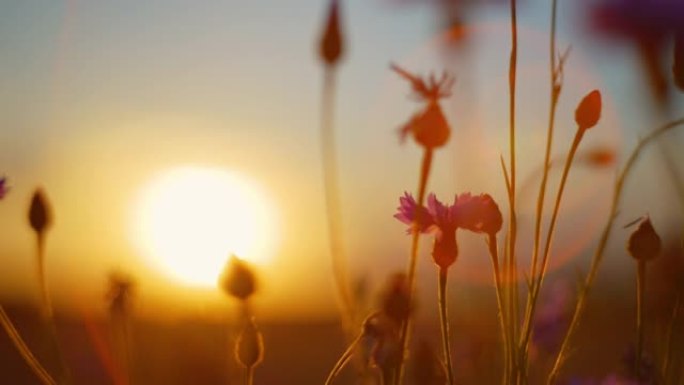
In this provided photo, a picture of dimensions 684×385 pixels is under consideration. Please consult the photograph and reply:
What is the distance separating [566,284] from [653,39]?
48.3 inches

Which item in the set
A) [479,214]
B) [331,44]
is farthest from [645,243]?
[331,44]

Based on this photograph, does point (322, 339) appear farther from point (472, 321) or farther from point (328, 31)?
point (328, 31)

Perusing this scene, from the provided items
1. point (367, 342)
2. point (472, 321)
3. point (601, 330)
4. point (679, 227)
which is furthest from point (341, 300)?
point (601, 330)

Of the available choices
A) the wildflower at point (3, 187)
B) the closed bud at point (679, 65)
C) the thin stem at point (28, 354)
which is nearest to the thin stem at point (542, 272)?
the closed bud at point (679, 65)

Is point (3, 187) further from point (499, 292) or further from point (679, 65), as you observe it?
point (679, 65)

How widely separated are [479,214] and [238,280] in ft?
1.12

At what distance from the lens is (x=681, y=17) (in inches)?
63.8

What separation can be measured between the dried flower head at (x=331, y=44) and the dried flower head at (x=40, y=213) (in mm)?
505

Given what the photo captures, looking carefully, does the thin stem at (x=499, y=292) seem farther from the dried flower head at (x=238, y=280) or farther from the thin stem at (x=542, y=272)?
the dried flower head at (x=238, y=280)

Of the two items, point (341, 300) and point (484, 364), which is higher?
point (341, 300)

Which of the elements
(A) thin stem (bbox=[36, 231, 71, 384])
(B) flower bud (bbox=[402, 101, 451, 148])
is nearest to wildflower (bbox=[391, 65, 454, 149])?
(B) flower bud (bbox=[402, 101, 451, 148])

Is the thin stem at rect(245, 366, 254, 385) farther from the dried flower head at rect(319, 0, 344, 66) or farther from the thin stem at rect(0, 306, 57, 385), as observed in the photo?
the dried flower head at rect(319, 0, 344, 66)

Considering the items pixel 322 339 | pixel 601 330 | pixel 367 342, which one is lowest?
pixel 322 339

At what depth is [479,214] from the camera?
1338mm
